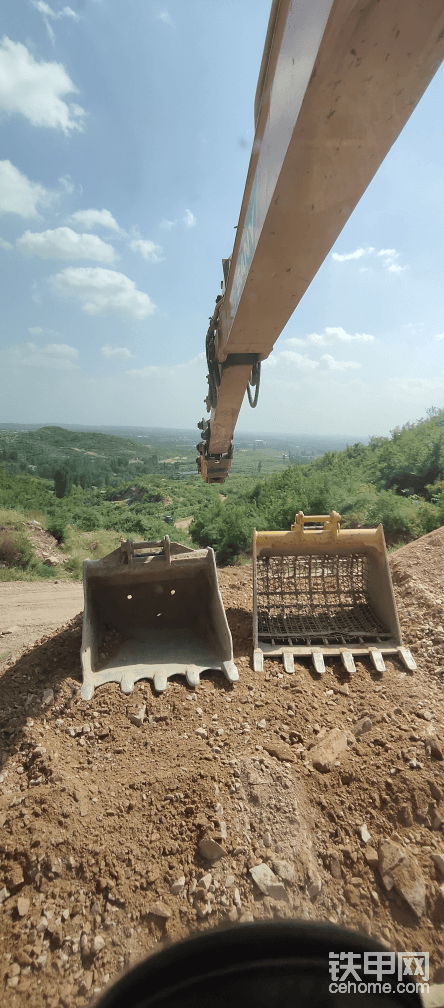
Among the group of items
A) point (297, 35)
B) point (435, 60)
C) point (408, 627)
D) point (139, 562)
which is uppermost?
point (297, 35)

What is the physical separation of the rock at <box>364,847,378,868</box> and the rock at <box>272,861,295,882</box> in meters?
0.35

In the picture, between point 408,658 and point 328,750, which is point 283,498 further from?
point 328,750

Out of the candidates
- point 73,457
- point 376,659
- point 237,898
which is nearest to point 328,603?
point 376,659

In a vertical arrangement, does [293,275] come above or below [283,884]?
above

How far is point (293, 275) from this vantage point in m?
2.02

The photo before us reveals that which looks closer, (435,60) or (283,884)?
(435,60)

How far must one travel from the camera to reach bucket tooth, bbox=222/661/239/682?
3.08m

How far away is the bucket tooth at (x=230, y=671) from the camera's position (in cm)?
308

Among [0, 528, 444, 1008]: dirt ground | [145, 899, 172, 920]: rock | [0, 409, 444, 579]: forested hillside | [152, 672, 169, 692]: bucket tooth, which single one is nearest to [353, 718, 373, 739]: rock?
[0, 528, 444, 1008]: dirt ground

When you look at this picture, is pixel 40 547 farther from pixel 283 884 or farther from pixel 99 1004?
pixel 99 1004

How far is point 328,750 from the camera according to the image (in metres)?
2.48

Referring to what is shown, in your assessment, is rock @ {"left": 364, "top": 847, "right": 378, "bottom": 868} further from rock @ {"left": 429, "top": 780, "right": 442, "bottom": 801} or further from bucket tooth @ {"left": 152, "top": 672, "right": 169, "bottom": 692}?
bucket tooth @ {"left": 152, "top": 672, "right": 169, "bottom": 692}

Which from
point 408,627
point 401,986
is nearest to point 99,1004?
point 401,986

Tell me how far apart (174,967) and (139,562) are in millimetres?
3042
